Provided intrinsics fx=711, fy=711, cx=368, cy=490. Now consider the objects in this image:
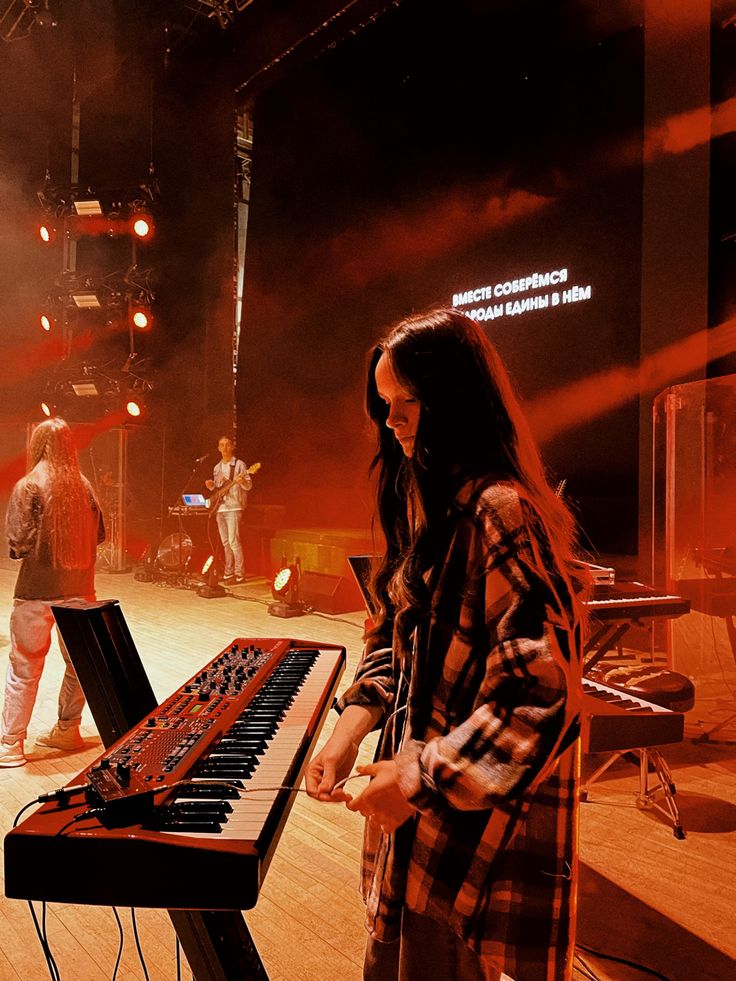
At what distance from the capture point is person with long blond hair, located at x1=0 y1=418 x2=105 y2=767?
11.8ft

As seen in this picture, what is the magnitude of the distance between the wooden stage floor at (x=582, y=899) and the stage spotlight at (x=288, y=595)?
3567 mm

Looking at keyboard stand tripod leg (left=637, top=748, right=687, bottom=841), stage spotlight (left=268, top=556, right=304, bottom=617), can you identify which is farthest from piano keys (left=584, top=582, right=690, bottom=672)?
stage spotlight (left=268, top=556, right=304, bottom=617)

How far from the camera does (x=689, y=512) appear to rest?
203 inches

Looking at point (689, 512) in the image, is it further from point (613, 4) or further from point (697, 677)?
point (613, 4)

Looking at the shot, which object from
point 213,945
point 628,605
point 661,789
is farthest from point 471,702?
point 661,789

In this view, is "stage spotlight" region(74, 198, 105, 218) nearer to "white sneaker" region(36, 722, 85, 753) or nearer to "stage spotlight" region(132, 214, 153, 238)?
"stage spotlight" region(132, 214, 153, 238)

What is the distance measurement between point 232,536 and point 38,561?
603 cm

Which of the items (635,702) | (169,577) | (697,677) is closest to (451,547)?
(635,702)

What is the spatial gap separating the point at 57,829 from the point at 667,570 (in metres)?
4.82

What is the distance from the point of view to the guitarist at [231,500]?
954 cm

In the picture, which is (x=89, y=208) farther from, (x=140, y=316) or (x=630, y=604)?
(x=630, y=604)

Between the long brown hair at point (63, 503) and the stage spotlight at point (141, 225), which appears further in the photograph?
the stage spotlight at point (141, 225)

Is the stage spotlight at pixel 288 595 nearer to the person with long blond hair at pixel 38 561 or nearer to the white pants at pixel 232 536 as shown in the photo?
the white pants at pixel 232 536

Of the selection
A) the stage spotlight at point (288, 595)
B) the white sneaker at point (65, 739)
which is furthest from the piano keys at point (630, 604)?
the stage spotlight at point (288, 595)
